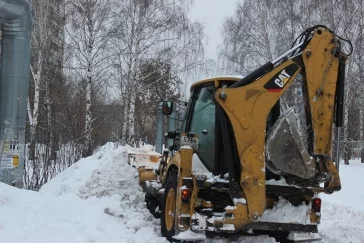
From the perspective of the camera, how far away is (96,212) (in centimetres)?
709

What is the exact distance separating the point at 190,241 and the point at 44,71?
17.8 meters

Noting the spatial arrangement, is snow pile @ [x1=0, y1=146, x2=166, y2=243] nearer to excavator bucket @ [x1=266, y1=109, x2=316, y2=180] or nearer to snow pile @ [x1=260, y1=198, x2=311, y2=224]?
snow pile @ [x1=260, y1=198, x2=311, y2=224]

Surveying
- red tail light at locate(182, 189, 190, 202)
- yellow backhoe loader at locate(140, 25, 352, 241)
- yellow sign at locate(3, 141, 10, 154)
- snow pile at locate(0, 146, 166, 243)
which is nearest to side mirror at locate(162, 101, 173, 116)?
yellow backhoe loader at locate(140, 25, 352, 241)

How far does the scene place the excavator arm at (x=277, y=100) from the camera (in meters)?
5.13

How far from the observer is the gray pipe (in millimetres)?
7891

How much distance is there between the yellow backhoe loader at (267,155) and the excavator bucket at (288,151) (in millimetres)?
12

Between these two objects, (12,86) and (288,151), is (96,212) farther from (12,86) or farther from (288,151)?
(288,151)

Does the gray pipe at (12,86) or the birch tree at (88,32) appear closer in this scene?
the gray pipe at (12,86)

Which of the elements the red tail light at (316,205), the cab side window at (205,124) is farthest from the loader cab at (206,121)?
the red tail light at (316,205)

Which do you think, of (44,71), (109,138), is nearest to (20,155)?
(44,71)

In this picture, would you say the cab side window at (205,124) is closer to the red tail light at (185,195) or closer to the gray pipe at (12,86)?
the red tail light at (185,195)

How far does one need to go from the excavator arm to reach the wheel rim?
4.43ft

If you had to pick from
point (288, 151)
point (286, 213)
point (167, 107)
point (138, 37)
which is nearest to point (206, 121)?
point (167, 107)

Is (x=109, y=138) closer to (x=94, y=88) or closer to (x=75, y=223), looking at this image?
(x=94, y=88)
